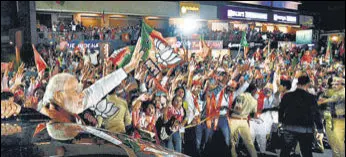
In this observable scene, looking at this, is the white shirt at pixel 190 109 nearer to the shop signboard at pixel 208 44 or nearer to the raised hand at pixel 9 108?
the shop signboard at pixel 208 44

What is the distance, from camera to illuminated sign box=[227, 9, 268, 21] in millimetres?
6871

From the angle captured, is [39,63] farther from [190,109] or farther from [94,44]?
[190,109]

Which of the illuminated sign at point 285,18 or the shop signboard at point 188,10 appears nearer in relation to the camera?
the shop signboard at point 188,10

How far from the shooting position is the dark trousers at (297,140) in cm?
473

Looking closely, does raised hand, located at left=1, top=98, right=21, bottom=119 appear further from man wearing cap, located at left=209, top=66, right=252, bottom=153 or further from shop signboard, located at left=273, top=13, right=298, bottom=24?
shop signboard, located at left=273, top=13, right=298, bottom=24

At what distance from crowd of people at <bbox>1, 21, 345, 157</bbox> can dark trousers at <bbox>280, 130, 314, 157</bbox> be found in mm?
13

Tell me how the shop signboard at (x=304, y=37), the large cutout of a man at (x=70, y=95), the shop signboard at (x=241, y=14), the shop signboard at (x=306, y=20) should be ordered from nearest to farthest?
the large cutout of a man at (x=70, y=95), the shop signboard at (x=241, y=14), the shop signboard at (x=304, y=37), the shop signboard at (x=306, y=20)

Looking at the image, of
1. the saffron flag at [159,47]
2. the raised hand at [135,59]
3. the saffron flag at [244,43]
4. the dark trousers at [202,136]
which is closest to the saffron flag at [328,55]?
the saffron flag at [244,43]

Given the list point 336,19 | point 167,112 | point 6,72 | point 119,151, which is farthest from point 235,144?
point 336,19

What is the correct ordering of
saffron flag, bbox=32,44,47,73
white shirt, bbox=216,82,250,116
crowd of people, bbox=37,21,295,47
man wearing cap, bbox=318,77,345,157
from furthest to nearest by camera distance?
man wearing cap, bbox=318,77,345,157
white shirt, bbox=216,82,250,116
crowd of people, bbox=37,21,295,47
saffron flag, bbox=32,44,47,73

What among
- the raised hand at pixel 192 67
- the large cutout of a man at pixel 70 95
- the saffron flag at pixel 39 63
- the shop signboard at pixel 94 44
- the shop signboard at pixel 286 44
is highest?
the shop signboard at pixel 286 44

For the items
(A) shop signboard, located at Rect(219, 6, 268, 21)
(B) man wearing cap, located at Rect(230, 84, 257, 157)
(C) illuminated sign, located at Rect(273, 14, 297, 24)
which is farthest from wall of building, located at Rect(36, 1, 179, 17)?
(C) illuminated sign, located at Rect(273, 14, 297, 24)

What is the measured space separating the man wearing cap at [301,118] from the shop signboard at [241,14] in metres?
2.40

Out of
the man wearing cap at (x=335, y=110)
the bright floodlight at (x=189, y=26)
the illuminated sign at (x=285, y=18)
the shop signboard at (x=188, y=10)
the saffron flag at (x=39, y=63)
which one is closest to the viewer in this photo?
the saffron flag at (x=39, y=63)
